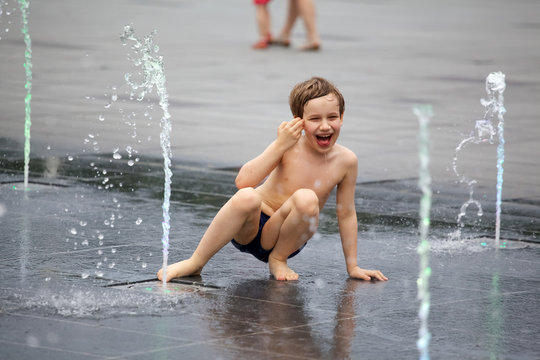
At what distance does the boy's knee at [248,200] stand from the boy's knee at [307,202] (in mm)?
177

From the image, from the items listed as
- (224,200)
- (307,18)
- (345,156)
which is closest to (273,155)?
(345,156)

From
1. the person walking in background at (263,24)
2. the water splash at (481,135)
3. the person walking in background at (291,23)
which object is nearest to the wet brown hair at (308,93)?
the water splash at (481,135)

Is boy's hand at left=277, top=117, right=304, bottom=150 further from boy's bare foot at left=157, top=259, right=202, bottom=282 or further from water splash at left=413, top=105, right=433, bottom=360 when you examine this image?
boy's bare foot at left=157, top=259, right=202, bottom=282

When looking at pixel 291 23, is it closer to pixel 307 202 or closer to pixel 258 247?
pixel 258 247

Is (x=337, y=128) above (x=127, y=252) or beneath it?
above

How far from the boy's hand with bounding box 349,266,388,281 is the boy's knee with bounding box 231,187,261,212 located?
0.58 metres

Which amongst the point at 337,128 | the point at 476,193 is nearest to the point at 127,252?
the point at 337,128

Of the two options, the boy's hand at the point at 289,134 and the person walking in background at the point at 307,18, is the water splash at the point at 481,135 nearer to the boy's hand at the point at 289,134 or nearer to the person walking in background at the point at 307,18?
the boy's hand at the point at 289,134

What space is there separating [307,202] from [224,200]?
7.27 feet

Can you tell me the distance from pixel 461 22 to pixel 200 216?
1702 cm

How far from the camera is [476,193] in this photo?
7824 mm

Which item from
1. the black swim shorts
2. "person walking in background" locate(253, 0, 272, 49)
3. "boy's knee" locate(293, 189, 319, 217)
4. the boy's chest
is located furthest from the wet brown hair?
"person walking in background" locate(253, 0, 272, 49)

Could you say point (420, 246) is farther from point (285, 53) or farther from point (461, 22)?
point (461, 22)

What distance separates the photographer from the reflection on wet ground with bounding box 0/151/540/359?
420cm
